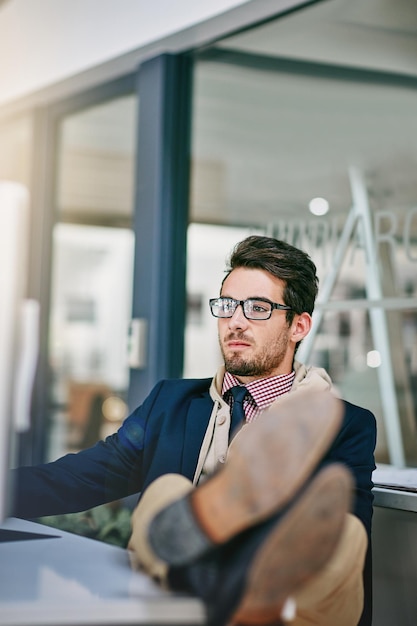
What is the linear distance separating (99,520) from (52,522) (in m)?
0.21

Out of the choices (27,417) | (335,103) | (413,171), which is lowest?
(27,417)

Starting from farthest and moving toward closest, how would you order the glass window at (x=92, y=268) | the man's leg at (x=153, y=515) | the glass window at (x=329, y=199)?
1. the glass window at (x=92, y=268)
2. the glass window at (x=329, y=199)
3. the man's leg at (x=153, y=515)

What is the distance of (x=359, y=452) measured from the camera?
2084mm

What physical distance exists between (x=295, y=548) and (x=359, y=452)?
2.91ft

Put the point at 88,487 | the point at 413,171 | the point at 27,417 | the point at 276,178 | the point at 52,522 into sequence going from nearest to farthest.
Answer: the point at 88,487
the point at 413,171
the point at 52,522
the point at 276,178
the point at 27,417

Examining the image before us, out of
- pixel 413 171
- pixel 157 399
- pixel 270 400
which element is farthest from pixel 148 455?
pixel 413 171

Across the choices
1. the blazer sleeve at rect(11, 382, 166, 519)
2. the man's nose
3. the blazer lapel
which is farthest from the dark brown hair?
the blazer sleeve at rect(11, 382, 166, 519)

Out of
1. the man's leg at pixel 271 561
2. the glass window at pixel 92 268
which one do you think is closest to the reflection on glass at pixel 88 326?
the glass window at pixel 92 268

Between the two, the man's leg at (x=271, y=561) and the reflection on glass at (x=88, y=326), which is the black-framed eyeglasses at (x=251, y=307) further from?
the reflection on glass at (x=88, y=326)

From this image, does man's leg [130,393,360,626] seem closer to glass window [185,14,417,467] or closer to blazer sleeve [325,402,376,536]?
blazer sleeve [325,402,376,536]

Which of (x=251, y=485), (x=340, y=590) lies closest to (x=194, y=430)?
(x=340, y=590)

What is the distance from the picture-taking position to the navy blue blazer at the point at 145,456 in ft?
6.95

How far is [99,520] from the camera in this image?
3633mm

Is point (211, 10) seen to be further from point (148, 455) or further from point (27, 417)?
point (27, 417)
